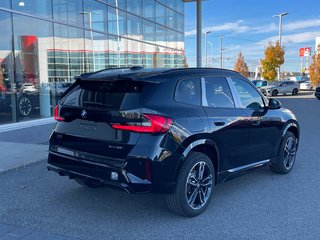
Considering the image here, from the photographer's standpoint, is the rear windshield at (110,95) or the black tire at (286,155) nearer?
the rear windshield at (110,95)

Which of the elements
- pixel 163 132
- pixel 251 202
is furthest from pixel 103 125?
pixel 251 202

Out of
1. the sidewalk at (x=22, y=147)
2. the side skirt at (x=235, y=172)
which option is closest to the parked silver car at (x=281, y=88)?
the sidewalk at (x=22, y=147)

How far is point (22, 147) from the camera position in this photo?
25.9 ft

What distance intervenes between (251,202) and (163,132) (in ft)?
5.92

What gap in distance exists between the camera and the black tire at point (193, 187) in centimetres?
389

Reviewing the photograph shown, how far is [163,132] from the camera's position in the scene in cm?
364

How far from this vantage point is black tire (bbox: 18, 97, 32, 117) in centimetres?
1223

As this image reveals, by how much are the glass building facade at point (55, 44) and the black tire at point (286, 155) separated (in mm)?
9266

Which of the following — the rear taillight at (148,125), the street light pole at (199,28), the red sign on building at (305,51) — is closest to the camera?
the rear taillight at (148,125)

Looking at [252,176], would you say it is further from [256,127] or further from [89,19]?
[89,19]

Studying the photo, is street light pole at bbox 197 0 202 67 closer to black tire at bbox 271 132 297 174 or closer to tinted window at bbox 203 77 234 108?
black tire at bbox 271 132 297 174

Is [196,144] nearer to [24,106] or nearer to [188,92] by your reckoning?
[188,92]

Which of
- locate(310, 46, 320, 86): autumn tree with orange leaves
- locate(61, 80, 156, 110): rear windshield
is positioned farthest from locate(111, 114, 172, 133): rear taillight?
locate(310, 46, 320, 86): autumn tree with orange leaves

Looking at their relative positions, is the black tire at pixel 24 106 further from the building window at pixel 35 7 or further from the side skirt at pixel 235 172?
the side skirt at pixel 235 172
